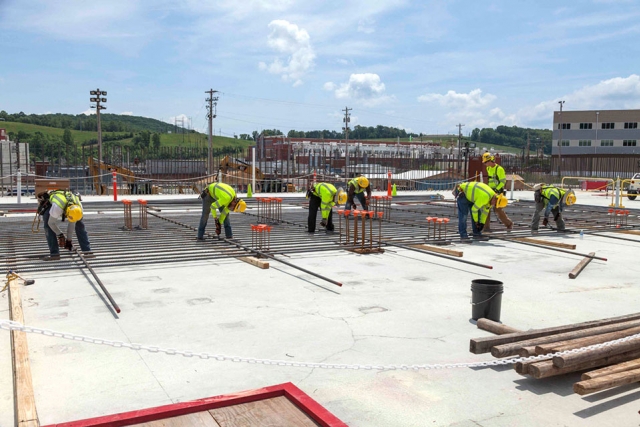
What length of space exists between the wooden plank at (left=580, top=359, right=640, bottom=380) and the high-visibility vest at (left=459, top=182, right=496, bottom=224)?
716cm

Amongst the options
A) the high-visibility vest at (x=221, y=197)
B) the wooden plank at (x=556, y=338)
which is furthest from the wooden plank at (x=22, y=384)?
the high-visibility vest at (x=221, y=197)

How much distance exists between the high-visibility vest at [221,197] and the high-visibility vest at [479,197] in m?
4.83

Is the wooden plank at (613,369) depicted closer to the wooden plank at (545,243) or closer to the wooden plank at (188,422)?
the wooden plank at (188,422)

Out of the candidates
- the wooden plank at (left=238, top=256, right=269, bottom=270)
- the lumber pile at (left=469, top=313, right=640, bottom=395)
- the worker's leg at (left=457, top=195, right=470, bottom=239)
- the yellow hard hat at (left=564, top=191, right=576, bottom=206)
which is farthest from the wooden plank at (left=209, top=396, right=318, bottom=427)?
the yellow hard hat at (left=564, top=191, right=576, bottom=206)

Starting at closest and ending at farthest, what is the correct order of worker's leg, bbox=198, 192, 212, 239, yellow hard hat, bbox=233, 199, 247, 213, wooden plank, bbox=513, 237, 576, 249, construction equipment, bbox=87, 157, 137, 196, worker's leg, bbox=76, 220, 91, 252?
worker's leg, bbox=76, 220, 91, 252 < yellow hard hat, bbox=233, 199, 247, 213 < wooden plank, bbox=513, 237, 576, 249 < worker's leg, bbox=198, 192, 212, 239 < construction equipment, bbox=87, 157, 137, 196

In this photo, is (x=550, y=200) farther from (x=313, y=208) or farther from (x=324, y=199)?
(x=313, y=208)

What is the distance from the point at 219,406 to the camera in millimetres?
3922

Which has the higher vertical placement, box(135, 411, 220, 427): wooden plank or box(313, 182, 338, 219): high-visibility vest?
box(313, 182, 338, 219): high-visibility vest

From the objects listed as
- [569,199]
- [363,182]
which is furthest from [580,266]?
[363,182]

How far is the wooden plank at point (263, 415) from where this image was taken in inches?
146

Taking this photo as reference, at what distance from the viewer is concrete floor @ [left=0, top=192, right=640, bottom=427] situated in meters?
4.06

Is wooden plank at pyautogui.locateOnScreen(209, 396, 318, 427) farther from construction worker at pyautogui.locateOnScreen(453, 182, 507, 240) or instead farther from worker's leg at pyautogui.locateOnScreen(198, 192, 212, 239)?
construction worker at pyautogui.locateOnScreen(453, 182, 507, 240)

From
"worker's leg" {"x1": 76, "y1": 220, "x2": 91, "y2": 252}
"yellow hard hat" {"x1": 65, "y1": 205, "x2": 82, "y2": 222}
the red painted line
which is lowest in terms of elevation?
the red painted line

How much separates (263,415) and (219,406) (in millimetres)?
334
